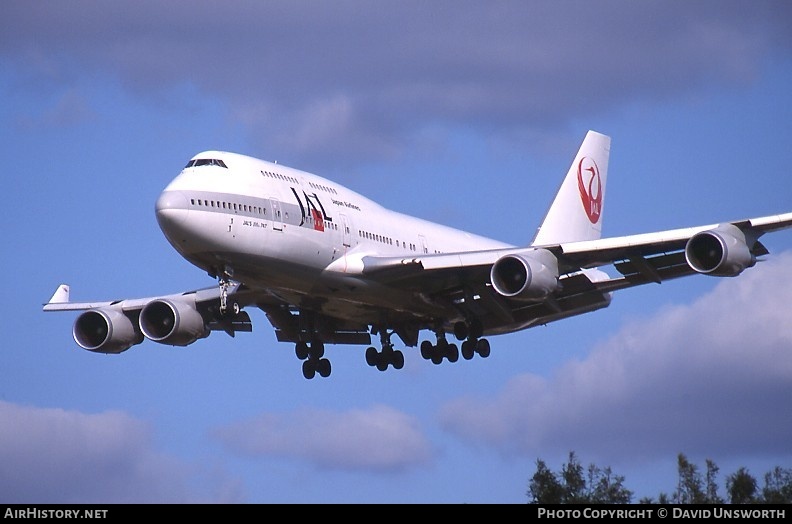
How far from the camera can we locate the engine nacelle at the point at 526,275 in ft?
142

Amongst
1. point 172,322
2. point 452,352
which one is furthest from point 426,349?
point 172,322

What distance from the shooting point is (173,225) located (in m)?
41.4

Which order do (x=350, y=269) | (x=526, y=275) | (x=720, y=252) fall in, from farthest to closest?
(x=350, y=269), (x=526, y=275), (x=720, y=252)

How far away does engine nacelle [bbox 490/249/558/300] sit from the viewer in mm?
43156

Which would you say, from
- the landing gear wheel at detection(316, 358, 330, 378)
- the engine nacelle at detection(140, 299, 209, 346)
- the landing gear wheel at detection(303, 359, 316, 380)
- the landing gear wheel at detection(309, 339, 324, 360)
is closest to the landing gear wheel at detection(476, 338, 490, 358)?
the landing gear wheel at detection(316, 358, 330, 378)

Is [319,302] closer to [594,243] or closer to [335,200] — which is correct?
[335,200]

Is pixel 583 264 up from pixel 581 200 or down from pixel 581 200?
down

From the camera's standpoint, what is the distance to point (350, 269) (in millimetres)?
44500

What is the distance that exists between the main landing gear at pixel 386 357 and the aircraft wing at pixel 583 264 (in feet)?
11.9

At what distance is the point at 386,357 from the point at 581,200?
43.5 feet

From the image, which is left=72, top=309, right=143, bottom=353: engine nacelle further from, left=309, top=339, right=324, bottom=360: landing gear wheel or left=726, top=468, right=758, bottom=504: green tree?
left=726, top=468, right=758, bottom=504: green tree

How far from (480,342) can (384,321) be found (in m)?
3.44

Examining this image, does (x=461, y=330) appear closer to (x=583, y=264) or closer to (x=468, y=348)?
(x=468, y=348)

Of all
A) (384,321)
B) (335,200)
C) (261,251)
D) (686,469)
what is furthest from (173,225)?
(686,469)
